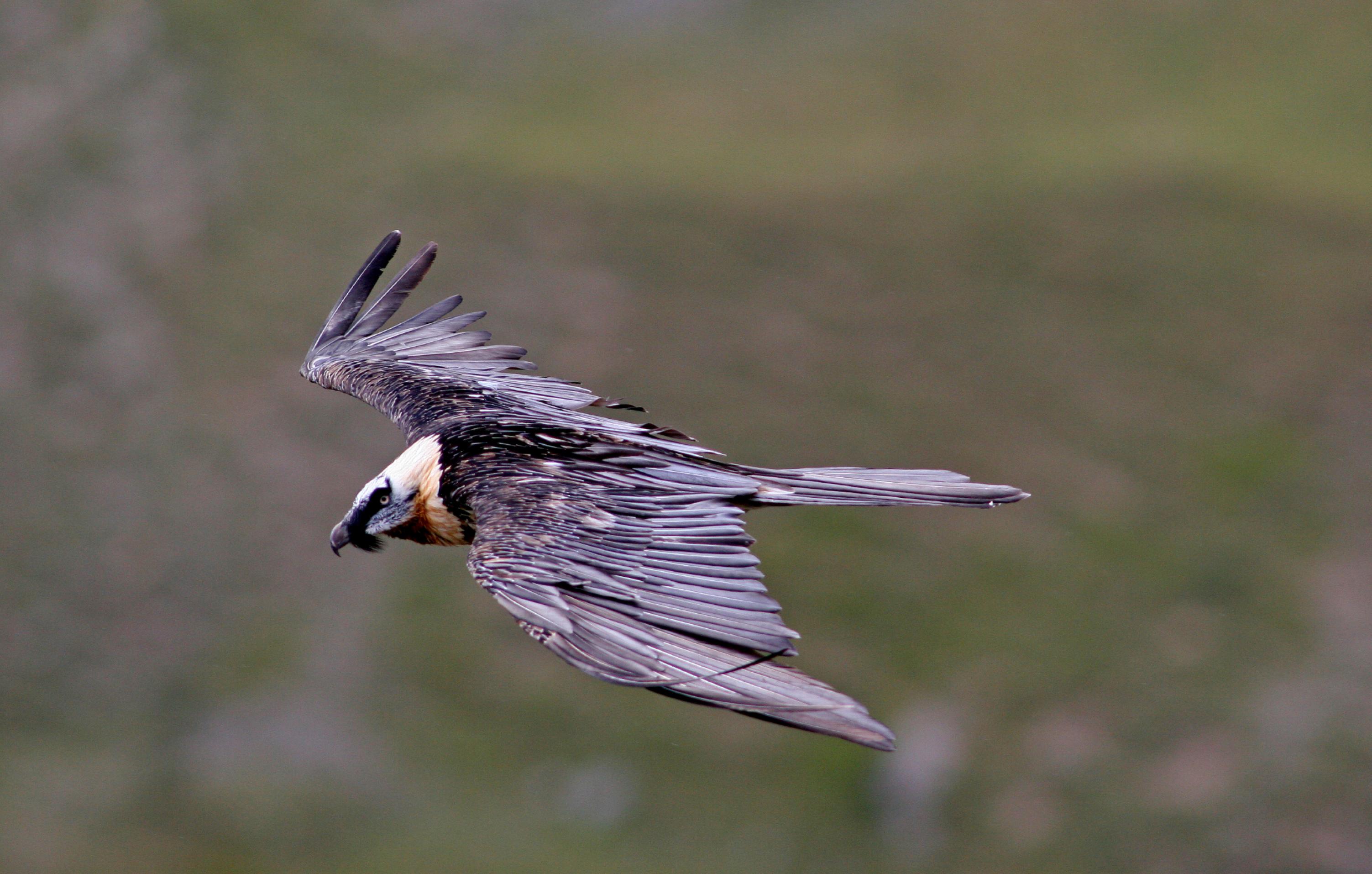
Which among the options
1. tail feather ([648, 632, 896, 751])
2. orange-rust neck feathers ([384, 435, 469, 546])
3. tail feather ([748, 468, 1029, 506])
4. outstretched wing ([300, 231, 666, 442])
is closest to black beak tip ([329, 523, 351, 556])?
orange-rust neck feathers ([384, 435, 469, 546])

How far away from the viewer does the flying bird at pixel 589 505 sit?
6.39m

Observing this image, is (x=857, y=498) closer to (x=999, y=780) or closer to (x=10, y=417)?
(x=999, y=780)

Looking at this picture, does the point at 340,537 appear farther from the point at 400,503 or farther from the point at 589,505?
the point at 589,505

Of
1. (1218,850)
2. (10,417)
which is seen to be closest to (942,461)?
(1218,850)

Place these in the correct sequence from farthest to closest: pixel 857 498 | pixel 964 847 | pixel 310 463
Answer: pixel 310 463, pixel 964 847, pixel 857 498

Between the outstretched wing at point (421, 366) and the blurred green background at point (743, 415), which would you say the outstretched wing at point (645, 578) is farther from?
the blurred green background at point (743, 415)

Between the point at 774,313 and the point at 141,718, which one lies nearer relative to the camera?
the point at 141,718

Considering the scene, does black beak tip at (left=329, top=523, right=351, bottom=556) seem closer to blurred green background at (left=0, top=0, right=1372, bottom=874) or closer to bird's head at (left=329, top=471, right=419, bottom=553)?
bird's head at (left=329, top=471, right=419, bottom=553)

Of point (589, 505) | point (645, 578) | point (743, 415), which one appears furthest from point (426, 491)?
point (743, 415)

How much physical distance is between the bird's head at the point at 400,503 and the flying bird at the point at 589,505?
0.01m

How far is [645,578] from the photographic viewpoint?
710 centimetres

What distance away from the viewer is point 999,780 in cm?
2462

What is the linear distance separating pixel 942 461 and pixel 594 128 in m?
12.8

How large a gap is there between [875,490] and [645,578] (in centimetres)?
174
